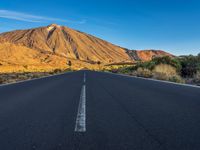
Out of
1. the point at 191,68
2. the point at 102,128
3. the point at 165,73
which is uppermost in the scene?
the point at 191,68

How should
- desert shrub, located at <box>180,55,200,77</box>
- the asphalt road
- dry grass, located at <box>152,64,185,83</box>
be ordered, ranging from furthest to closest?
desert shrub, located at <box>180,55,200,77</box>, dry grass, located at <box>152,64,185,83</box>, the asphalt road

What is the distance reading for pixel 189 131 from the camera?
4.32 m

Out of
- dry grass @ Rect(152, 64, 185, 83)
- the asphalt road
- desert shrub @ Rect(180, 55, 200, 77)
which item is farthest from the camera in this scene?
desert shrub @ Rect(180, 55, 200, 77)

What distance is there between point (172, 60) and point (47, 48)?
165 meters

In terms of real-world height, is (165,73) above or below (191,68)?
below

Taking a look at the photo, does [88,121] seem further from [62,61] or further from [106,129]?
[62,61]

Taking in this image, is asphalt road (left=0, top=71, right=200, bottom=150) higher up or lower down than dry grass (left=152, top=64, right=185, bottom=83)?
lower down

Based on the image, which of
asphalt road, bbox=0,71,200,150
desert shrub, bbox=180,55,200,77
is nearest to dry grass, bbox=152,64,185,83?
desert shrub, bbox=180,55,200,77

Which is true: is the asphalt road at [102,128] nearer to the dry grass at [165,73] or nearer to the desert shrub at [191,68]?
the dry grass at [165,73]

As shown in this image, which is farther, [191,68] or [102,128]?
[191,68]

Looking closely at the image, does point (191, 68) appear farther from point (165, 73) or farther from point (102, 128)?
point (102, 128)

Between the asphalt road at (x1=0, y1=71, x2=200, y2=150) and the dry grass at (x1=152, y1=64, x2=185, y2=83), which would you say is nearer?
the asphalt road at (x1=0, y1=71, x2=200, y2=150)

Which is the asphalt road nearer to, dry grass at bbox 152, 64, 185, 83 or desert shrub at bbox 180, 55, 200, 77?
dry grass at bbox 152, 64, 185, 83

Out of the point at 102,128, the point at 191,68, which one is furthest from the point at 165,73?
the point at 102,128
